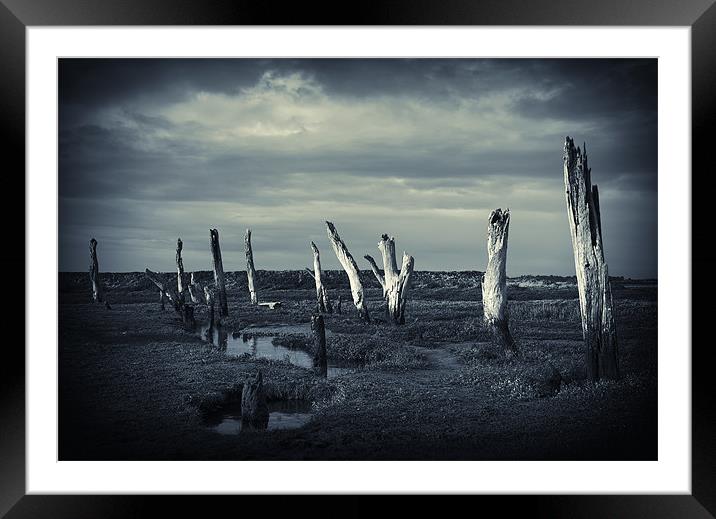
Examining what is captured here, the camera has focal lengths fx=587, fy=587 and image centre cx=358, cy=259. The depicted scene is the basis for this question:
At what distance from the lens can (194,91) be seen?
11633 mm

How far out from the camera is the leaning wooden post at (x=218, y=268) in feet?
47.0

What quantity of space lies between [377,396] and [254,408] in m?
2.27

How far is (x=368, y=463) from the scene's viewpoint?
31.9 ft

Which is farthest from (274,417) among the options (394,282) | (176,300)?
→ (176,300)

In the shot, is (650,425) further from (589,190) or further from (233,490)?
(233,490)

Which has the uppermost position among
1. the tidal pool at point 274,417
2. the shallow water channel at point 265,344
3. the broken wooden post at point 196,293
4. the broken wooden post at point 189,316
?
the broken wooden post at point 196,293

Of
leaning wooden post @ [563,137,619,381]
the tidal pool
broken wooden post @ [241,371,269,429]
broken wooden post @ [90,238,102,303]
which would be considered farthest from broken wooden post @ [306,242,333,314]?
leaning wooden post @ [563,137,619,381]

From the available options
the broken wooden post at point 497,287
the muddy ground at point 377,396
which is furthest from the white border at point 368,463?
the broken wooden post at point 497,287

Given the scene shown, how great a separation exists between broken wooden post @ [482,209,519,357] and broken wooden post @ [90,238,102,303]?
8366mm

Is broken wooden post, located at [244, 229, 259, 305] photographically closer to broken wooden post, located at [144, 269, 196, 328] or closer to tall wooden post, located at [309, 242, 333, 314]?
tall wooden post, located at [309, 242, 333, 314]

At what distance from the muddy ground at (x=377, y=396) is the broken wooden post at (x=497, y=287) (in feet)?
1.36

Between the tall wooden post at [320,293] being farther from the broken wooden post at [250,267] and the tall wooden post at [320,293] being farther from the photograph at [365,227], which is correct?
the photograph at [365,227]
